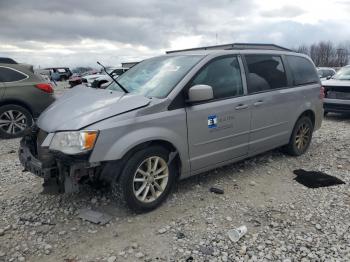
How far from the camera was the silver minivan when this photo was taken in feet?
11.2

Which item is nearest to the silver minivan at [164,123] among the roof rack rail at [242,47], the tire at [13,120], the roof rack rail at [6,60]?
the roof rack rail at [242,47]

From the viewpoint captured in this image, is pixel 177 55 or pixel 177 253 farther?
pixel 177 55

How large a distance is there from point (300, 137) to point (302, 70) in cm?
115

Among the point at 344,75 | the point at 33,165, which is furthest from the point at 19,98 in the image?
the point at 344,75

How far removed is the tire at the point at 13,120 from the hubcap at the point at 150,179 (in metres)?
4.69

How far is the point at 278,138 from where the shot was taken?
537cm

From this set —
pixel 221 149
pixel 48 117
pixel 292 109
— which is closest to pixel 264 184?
pixel 221 149

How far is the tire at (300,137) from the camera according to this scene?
5.71 meters

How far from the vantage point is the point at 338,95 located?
9.35 metres

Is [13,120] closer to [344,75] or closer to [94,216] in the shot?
[94,216]

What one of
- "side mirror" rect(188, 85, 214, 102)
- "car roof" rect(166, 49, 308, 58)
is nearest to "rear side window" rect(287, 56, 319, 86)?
"car roof" rect(166, 49, 308, 58)

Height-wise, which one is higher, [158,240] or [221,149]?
[221,149]

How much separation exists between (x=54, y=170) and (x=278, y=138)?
11.4 ft

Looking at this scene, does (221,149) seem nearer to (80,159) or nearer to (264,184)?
(264,184)
